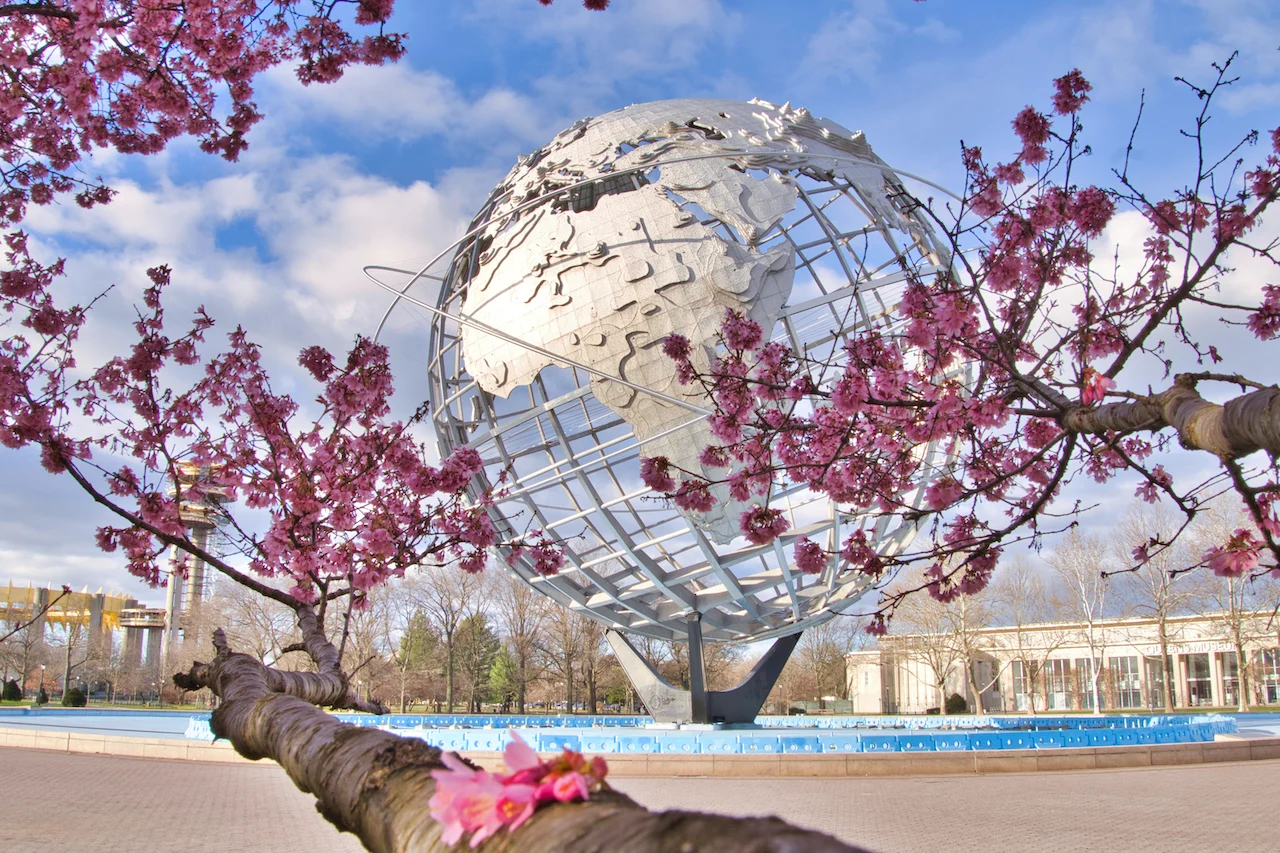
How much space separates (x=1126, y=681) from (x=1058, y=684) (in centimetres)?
311

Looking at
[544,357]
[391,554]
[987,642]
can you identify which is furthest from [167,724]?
[987,642]

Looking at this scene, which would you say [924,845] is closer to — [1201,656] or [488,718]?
[488,718]

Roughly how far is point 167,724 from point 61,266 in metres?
24.6

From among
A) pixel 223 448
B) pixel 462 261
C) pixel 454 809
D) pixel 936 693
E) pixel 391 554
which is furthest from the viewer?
pixel 936 693

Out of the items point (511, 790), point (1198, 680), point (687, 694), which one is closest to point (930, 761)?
point (687, 694)

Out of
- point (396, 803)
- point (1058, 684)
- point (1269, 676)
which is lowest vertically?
point (1058, 684)

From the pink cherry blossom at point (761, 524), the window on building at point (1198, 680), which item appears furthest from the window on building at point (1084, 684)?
the pink cherry blossom at point (761, 524)

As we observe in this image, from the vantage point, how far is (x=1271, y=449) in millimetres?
2680

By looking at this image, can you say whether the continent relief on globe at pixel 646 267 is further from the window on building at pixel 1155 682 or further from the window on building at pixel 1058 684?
the window on building at pixel 1058 684

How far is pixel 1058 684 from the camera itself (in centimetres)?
4544

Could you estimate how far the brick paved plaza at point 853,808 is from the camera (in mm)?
7598

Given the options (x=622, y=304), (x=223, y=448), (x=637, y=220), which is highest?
(x=637, y=220)

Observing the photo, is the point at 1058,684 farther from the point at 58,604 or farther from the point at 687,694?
the point at 58,604

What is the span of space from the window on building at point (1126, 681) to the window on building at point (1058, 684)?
7.10 feet
